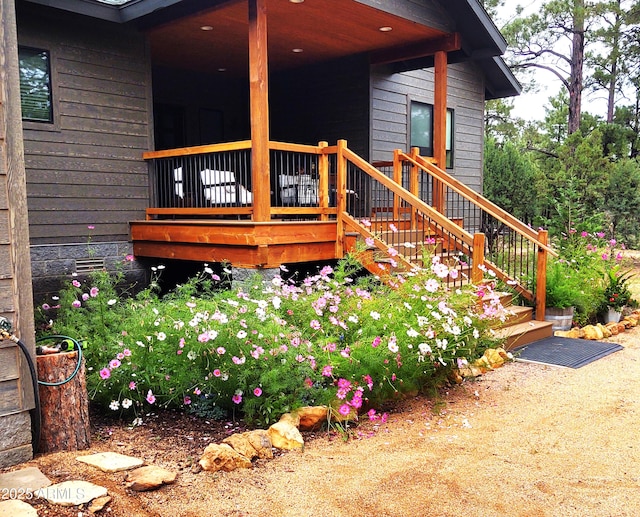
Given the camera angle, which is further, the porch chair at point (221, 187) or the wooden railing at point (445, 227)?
the porch chair at point (221, 187)

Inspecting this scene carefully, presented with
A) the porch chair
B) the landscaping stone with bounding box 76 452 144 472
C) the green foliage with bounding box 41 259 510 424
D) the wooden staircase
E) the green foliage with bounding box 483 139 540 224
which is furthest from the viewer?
the green foliage with bounding box 483 139 540 224

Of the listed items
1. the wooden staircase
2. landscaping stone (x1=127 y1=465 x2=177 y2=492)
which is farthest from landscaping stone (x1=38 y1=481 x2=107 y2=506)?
the wooden staircase

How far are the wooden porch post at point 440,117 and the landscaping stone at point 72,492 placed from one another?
268 inches

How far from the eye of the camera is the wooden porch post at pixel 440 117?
848 cm

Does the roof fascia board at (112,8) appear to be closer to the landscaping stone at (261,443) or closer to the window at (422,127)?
the landscaping stone at (261,443)

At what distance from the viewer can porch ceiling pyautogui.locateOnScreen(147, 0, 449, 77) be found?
7094mm

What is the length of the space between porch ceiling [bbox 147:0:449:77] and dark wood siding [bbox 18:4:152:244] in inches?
27.7

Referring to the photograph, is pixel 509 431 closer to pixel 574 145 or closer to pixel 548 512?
pixel 548 512

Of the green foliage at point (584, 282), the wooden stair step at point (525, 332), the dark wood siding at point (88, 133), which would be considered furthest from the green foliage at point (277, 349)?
the dark wood siding at point (88, 133)

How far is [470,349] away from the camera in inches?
181

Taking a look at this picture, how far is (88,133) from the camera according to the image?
24.0 ft

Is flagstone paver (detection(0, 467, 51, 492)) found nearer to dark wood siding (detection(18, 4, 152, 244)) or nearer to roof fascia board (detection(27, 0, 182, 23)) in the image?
dark wood siding (detection(18, 4, 152, 244))

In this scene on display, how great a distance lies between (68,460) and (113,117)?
A: 5386mm

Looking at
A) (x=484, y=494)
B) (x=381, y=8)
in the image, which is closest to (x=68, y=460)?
(x=484, y=494)
